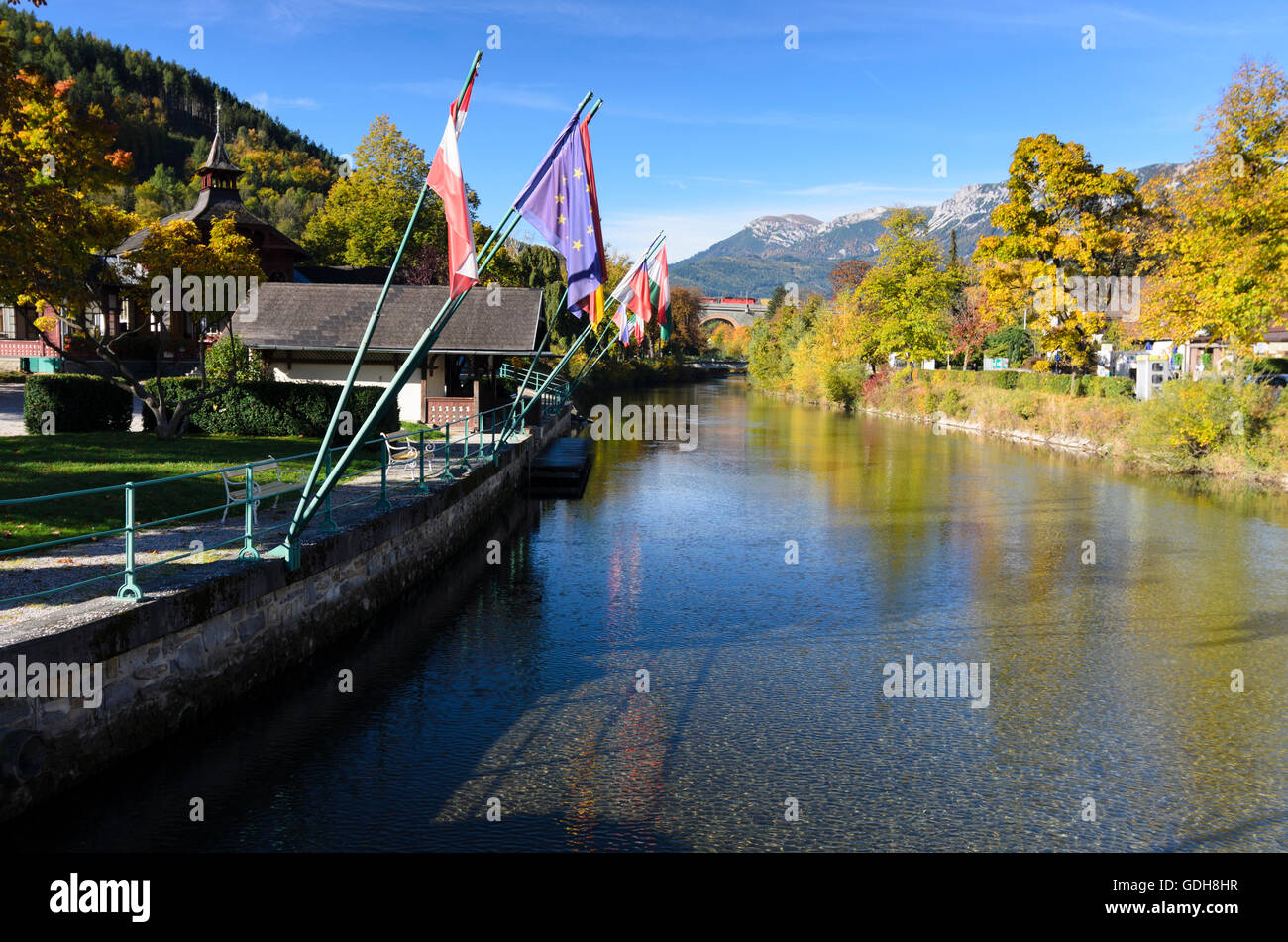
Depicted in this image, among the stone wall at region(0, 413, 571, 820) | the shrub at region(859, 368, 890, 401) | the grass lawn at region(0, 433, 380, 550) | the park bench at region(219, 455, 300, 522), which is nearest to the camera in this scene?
the stone wall at region(0, 413, 571, 820)

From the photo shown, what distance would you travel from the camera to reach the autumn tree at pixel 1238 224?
2948cm

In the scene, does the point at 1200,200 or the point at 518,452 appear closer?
the point at 518,452

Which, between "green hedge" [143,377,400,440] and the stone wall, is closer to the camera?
the stone wall

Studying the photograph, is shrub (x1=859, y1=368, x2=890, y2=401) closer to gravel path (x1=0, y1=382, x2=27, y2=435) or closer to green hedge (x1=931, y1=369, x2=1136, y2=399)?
green hedge (x1=931, y1=369, x2=1136, y2=399)

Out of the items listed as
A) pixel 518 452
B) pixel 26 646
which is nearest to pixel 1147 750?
pixel 26 646

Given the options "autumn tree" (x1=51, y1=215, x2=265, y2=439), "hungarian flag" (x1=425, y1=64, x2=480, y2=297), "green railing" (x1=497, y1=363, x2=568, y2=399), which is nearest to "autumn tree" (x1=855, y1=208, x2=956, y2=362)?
"green railing" (x1=497, y1=363, x2=568, y2=399)

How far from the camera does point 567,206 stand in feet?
45.0

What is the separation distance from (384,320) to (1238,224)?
2821 cm

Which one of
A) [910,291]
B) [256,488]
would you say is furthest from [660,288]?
[910,291]

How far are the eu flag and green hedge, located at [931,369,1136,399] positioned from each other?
→ 3196cm

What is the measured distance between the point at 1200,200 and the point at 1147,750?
93.9 ft

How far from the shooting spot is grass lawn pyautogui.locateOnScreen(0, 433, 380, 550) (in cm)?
A: 1260
